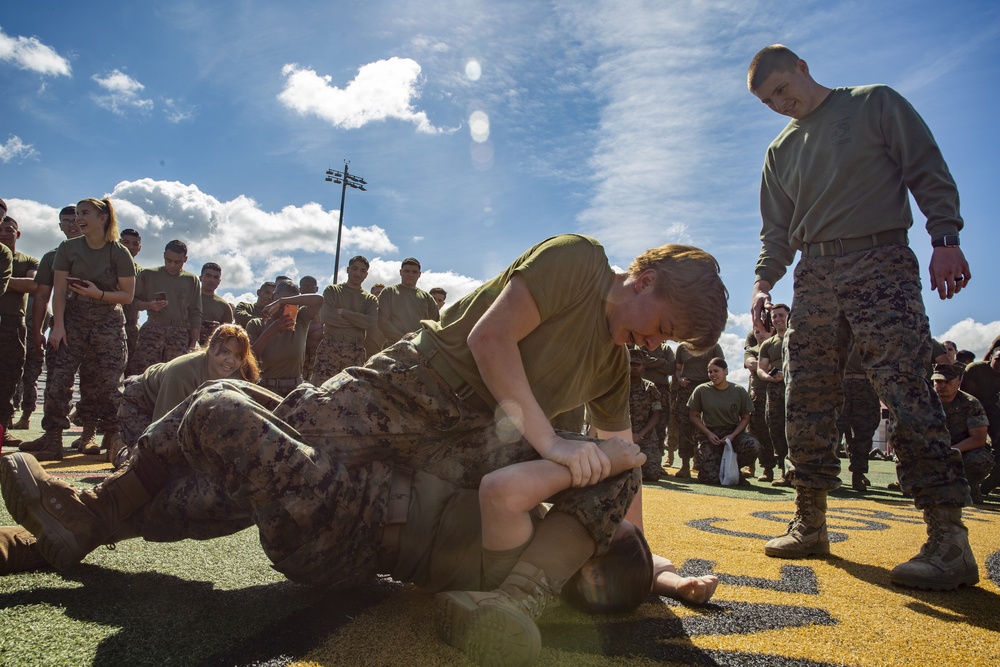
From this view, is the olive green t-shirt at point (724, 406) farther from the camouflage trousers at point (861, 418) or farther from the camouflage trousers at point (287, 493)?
the camouflage trousers at point (287, 493)

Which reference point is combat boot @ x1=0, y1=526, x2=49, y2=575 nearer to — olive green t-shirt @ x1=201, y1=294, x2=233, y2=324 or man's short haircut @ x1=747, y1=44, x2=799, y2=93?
man's short haircut @ x1=747, y1=44, x2=799, y2=93

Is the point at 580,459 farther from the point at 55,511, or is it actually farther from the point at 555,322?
the point at 55,511

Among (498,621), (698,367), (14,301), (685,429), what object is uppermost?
(14,301)

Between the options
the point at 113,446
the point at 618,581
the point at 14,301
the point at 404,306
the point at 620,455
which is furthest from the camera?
the point at 404,306

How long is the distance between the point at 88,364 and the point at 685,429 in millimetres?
7265

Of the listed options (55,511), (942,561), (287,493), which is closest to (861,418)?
(942,561)

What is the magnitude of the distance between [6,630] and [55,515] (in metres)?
0.42

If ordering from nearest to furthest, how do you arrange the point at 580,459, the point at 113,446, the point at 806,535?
1. the point at 580,459
2. the point at 806,535
3. the point at 113,446

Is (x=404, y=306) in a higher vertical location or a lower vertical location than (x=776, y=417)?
higher

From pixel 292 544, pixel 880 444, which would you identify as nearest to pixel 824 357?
pixel 292 544

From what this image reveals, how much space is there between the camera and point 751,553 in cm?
291

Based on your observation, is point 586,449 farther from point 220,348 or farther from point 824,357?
point 220,348

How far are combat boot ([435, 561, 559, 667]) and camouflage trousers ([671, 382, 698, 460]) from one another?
7064mm

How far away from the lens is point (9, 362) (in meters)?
5.66
